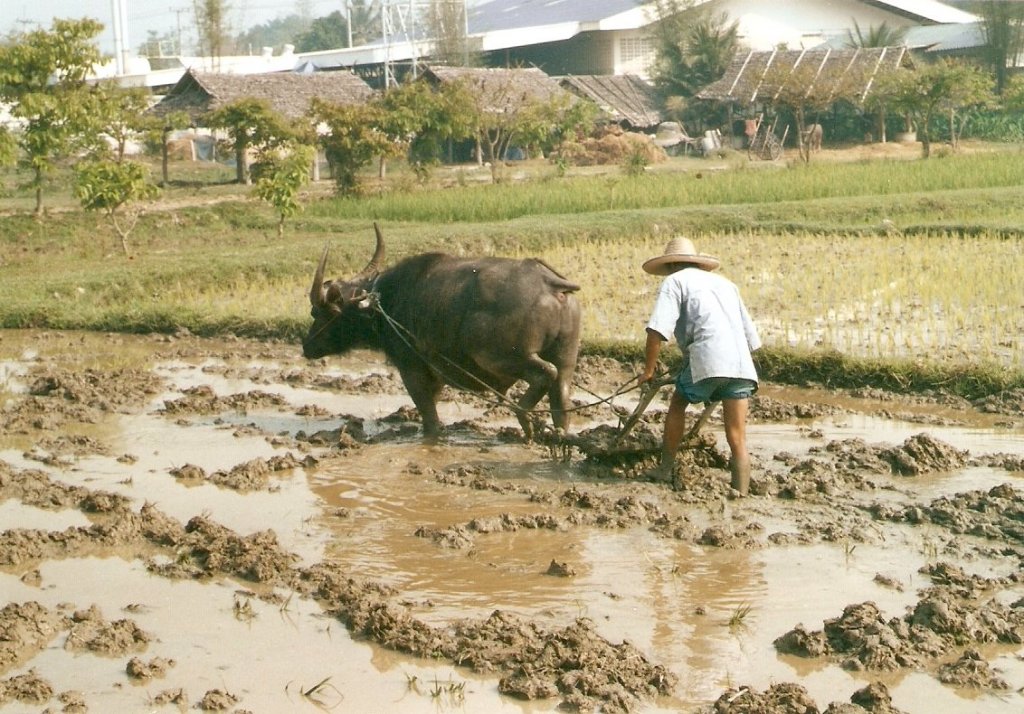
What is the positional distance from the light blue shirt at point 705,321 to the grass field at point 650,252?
2.62 meters

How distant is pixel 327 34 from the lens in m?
65.3

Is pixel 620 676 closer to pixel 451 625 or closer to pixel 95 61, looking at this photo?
pixel 451 625

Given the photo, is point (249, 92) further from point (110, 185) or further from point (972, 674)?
point (972, 674)

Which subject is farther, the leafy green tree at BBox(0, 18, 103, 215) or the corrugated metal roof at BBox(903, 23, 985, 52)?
the corrugated metal roof at BBox(903, 23, 985, 52)

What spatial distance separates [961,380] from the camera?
26.1 ft

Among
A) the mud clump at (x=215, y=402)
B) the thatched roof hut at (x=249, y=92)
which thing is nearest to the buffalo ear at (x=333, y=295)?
the mud clump at (x=215, y=402)

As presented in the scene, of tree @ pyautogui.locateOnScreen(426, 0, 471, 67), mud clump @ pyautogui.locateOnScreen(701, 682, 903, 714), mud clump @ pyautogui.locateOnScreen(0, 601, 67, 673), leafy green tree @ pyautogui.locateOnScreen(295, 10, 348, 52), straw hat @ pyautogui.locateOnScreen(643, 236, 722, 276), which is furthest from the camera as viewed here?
leafy green tree @ pyautogui.locateOnScreen(295, 10, 348, 52)

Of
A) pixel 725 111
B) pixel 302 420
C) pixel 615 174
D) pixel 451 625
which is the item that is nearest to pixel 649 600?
pixel 451 625

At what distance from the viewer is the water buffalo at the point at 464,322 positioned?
6.91m

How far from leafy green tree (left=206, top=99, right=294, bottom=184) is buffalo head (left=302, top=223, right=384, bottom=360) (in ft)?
50.9

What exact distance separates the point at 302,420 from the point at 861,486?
3553mm

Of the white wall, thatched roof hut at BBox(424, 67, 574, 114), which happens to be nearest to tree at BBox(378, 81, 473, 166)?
thatched roof hut at BBox(424, 67, 574, 114)

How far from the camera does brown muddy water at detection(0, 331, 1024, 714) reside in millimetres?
4113

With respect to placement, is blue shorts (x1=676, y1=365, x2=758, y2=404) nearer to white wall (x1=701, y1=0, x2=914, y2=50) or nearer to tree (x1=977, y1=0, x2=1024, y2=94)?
tree (x1=977, y1=0, x2=1024, y2=94)
